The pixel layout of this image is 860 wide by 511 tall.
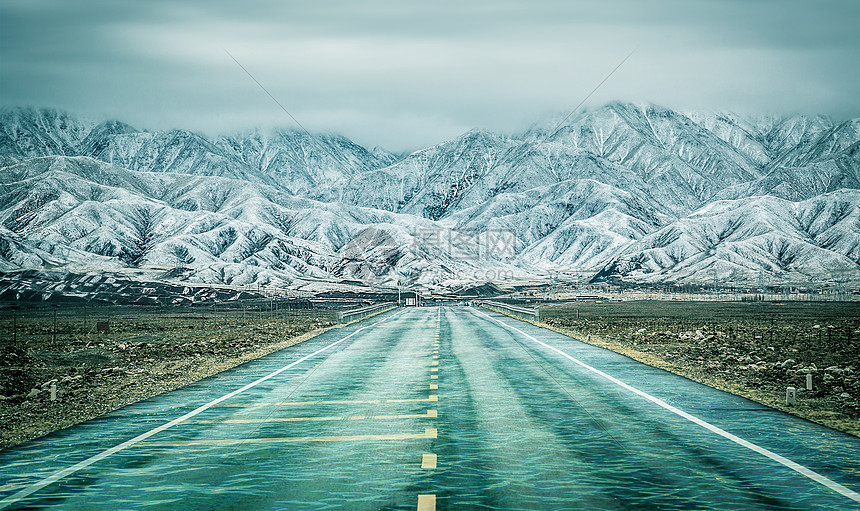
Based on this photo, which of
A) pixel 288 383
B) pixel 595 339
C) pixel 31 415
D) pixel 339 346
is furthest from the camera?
pixel 595 339

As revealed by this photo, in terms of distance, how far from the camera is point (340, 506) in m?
8.91

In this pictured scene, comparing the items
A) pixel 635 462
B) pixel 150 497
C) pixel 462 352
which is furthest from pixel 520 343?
pixel 150 497

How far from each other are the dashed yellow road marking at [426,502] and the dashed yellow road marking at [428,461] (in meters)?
1.72

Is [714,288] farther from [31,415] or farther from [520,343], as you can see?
[31,415]

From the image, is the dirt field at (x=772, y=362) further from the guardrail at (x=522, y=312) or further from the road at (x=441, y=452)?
the guardrail at (x=522, y=312)

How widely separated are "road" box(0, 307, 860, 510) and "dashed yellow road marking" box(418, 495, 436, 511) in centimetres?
1

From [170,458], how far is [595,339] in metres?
33.0

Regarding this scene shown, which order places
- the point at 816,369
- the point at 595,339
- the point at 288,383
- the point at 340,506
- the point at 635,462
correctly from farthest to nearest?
the point at 595,339 → the point at 816,369 → the point at 288,383 → the point at 635,462 → the point at 340,506

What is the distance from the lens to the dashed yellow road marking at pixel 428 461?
1103 cm

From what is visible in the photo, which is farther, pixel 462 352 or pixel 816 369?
pixel 462 352

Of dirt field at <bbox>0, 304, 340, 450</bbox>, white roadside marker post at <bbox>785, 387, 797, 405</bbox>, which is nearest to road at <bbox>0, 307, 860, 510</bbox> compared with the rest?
white roadside marker post at <bbox>785, 387, 797, 405</bbox>

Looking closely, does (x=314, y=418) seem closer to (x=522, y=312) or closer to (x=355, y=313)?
(x=355, y=313)

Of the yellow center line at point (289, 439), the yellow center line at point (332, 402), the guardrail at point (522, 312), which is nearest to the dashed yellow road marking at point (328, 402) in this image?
the yellow center line at point (332, 402)

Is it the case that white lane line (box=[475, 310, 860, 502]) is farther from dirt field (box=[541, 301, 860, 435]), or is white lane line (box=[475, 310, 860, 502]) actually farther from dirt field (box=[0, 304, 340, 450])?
dirt field (box=[0, 304, 340, 450])
